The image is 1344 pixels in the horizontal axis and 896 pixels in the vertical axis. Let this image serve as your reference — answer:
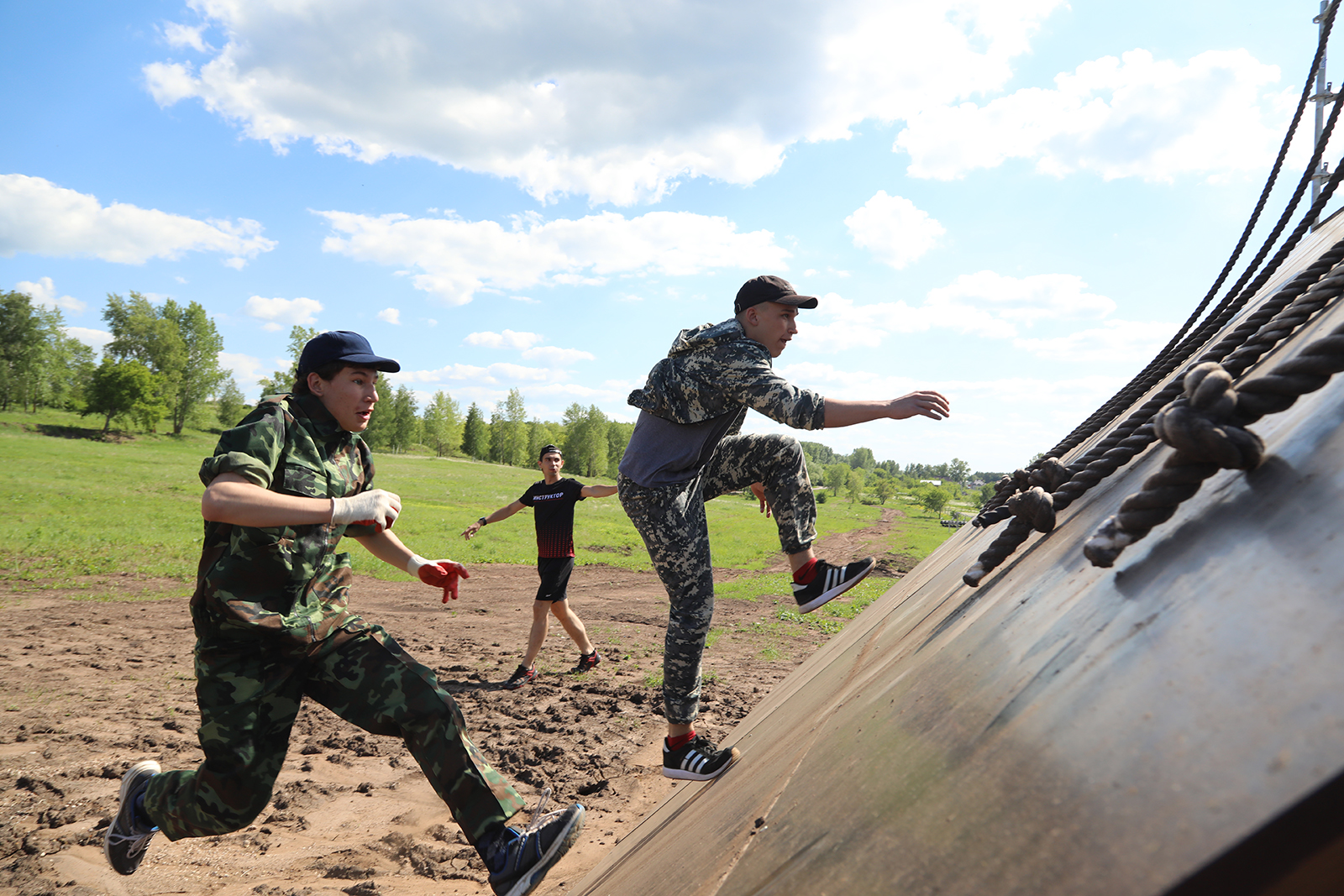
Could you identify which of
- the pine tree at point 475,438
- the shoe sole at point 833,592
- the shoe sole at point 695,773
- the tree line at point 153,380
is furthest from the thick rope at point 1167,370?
the pine tree at point 475,438

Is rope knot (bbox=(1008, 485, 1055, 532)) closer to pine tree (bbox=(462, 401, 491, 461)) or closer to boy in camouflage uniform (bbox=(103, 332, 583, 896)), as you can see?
boy in camouflage uniform (bbox=(103, 332, 583, 896))

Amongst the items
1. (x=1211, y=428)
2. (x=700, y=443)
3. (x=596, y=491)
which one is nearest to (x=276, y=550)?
(x=700, y=443)

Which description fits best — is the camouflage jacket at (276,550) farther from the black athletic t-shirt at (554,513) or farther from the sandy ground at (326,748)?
the black athletic t-shirt at (554,513)

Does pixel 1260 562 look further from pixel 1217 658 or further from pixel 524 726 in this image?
pixel 524 726

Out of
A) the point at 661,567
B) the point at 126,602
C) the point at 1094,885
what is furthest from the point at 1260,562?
the point at 126,602

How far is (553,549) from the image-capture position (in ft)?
24.7

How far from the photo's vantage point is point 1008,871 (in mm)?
887

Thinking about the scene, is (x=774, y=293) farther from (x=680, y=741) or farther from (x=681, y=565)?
(x=680, y=741)

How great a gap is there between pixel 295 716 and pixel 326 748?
2.88 metres

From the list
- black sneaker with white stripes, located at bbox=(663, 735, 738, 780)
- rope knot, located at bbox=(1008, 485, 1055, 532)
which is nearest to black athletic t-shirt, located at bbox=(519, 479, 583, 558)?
black sneaker with white stripes, located at bbox=(663, 735, 738, 780)

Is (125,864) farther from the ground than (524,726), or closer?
farther from the ground

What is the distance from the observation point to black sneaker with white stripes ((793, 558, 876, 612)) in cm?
358

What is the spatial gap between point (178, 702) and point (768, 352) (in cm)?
592

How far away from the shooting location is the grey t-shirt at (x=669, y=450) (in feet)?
11.6
